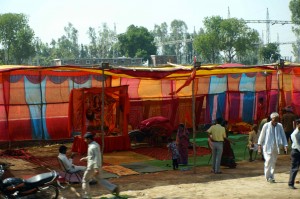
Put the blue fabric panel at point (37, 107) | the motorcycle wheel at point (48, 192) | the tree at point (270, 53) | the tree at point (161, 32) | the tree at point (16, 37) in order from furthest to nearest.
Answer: the tree at point (161, 32) < the tree at point (16, 37) < the tree at point (270, 53) < the blue fabric panel at point (37, 107) < the motorcycle wheel at point (48, 192)

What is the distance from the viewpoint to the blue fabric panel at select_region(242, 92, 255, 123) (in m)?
20.0

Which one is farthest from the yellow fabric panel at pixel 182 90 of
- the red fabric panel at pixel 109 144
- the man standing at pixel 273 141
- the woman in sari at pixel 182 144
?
the man standing at pixel 273 141

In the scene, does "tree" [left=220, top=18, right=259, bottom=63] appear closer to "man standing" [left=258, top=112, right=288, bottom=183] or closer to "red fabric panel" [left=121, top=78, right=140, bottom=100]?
"red fabric panel" [left=121, top=78, right=140, bottom=100]

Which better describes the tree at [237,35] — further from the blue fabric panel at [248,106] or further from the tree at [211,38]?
the blue fabric panel at [248,106]

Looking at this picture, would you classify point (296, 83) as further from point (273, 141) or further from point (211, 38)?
point (211, 38)

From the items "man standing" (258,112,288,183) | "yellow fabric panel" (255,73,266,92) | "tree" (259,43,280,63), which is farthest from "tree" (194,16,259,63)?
"man standing" (258,112,288,183)

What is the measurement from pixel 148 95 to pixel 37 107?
4313mm

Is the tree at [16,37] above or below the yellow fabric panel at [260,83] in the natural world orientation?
above

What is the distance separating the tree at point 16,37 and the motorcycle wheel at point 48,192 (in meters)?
61.6

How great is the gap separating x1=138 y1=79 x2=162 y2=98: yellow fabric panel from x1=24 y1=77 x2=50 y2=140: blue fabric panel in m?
3.74

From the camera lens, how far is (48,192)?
8.51 m

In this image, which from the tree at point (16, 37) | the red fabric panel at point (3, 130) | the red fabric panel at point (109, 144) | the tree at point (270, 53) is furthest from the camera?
the tree at point (16, 37)

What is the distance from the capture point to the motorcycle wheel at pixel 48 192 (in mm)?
8359

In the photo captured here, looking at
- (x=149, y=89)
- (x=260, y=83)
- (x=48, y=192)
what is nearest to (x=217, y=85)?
(x=260, y=83)
